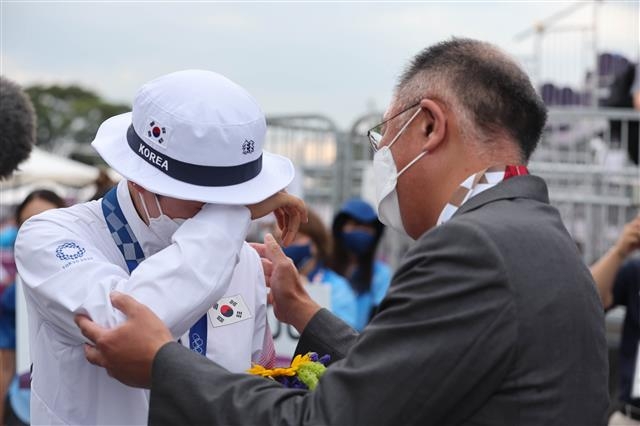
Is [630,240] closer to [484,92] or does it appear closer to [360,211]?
[360,211]

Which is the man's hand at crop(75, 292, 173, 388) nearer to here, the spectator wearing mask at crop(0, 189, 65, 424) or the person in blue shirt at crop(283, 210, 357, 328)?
the spectator wearing mask at crop(0, 189, 65, 424)

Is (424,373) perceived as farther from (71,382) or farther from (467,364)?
(71,382)

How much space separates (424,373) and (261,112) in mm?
812

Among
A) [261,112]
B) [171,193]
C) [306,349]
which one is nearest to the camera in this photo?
[171,193]

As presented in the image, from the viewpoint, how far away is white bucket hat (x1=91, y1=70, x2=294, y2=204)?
2.03m

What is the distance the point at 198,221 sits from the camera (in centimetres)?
204

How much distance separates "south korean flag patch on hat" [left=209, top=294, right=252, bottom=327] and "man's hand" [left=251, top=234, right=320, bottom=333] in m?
0.16

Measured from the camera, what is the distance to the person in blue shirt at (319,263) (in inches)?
217

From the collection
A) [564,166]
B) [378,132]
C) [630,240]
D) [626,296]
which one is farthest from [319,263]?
[378,132]

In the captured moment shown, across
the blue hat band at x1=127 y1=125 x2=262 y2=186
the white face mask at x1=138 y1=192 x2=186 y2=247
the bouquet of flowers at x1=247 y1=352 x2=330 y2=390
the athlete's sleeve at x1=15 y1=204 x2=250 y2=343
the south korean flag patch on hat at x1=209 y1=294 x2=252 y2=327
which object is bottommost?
the bouquet of flowers at x1=247 y1=352 x2=330 y2=390

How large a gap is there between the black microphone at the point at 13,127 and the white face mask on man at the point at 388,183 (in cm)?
164

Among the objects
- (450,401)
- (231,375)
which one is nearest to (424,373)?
(450,401)

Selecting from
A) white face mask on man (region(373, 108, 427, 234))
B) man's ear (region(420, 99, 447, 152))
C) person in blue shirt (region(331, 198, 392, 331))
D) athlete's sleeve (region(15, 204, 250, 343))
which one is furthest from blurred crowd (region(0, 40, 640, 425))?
man's ear (region(420, 99, 447, 152))

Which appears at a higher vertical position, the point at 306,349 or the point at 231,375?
the point at 231,375
